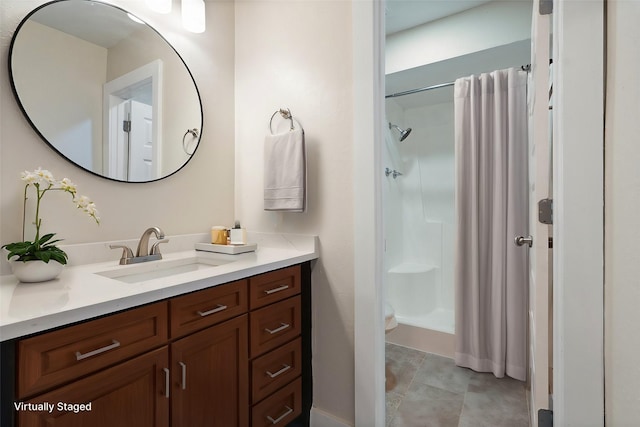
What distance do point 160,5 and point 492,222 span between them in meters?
2.28

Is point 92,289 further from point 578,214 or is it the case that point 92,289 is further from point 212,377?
point 578,214

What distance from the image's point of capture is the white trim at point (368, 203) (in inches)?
54.8

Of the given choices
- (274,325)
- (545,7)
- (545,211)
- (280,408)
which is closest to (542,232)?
(545,211)

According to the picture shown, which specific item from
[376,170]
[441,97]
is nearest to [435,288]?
[441,97]

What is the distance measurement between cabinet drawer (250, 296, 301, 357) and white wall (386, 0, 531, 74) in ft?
6.60

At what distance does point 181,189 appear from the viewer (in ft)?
5.49

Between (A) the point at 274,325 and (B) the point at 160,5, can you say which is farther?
(B) the point at 160,5

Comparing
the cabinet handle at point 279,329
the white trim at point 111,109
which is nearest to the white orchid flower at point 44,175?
the white trim at point 111,109

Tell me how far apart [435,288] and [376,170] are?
6.59 ft

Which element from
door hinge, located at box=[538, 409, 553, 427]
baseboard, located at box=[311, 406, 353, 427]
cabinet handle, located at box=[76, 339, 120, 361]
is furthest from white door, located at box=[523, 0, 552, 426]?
cabinet handle, located at box=[76, 339, 120, 361]

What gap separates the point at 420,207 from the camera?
3.19m

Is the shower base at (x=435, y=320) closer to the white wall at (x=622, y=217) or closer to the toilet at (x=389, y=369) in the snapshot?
the toilet at (x=389, y=369)

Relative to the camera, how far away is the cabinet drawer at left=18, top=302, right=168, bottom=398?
71 cm

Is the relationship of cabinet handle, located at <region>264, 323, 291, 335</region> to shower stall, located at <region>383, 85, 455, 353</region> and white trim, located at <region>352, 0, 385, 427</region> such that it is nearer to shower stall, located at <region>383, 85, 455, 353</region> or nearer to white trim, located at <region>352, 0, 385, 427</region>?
white trim, located at <region>352, 0, 385, 427</region>
